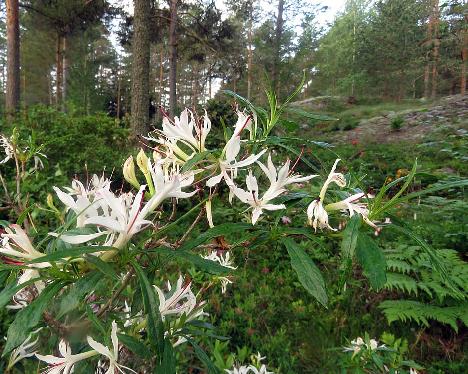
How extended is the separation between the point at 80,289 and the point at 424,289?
2.69m

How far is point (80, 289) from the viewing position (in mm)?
560

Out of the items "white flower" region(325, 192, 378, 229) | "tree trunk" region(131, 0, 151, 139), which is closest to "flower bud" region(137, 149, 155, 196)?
"white flower" region(325, 192, 378, 229)

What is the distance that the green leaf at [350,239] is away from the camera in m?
0.57

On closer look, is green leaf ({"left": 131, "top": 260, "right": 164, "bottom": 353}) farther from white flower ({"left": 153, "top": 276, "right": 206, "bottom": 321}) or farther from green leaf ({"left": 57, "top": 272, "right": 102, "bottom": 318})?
white flower ({"left": 153, "top": 276, "right": 206, "bottom": 321})

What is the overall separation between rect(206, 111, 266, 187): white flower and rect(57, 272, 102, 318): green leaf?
0.74 feet

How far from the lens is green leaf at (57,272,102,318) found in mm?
558

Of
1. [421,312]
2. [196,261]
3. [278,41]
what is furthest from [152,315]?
[278,41]

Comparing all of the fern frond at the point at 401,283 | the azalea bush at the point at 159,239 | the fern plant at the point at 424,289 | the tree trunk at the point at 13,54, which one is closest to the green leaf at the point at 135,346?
the azalea bush at the point at 159,239

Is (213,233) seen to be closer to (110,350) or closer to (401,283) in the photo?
(110,350)

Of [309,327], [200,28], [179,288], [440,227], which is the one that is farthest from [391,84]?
[179,288]

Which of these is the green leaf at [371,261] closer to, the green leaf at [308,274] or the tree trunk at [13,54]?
the green leaf at [308,274]

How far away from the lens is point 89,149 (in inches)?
184

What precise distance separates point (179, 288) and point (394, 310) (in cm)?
214

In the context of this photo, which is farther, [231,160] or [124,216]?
[231,160]
